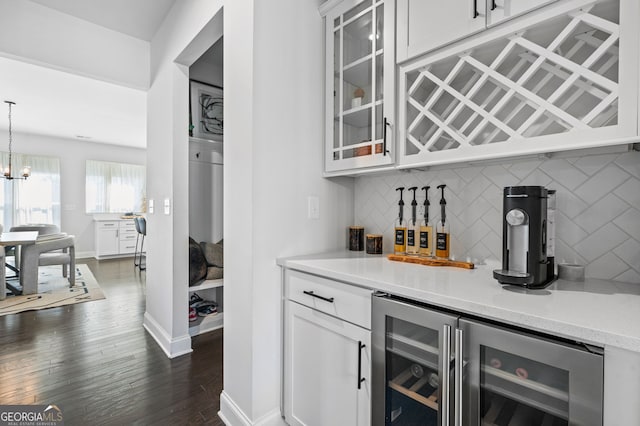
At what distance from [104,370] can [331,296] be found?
1.93 meters

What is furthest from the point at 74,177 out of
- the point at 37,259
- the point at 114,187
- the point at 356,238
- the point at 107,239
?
the point at 356,238

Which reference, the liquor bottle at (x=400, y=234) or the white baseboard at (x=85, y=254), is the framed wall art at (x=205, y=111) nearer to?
Answer: the liquor bottle at (x=400, y=234)

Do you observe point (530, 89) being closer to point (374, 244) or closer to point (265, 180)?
point (374, 244)

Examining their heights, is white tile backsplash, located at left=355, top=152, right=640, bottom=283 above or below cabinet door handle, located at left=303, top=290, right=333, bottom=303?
above

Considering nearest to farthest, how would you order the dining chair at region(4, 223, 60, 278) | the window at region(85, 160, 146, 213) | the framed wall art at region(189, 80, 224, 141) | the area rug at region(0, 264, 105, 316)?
the framed wall art at region(189, 80, 224, 141)
the area rug at region(0, 264, 105, 316)
the dining chair at region(4, 223, 60, 278)
the window at region(85, 160, 146, 213)

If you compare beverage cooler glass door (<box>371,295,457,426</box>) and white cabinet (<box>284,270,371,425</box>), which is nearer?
beverage cooler glass door (<box>371,295,457,426</box>)

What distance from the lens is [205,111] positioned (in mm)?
3045

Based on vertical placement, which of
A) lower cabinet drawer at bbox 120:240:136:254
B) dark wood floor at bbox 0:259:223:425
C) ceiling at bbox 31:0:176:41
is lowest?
dark wood floor at bbox 0:259:223:425

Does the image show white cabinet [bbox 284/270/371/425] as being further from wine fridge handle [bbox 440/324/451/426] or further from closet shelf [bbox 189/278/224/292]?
closet shelf [bbox 189/278/224/292]

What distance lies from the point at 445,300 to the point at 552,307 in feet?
0.89

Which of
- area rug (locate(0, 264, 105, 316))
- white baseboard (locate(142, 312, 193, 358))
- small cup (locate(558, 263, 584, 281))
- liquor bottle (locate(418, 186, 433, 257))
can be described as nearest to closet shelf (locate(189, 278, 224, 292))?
white baseboard (locate(142, 312, 193, 358))

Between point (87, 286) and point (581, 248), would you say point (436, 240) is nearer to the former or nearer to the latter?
point (581, 248)

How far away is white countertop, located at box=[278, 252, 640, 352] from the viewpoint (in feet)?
2.32

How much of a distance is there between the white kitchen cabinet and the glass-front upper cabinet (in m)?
0.12
